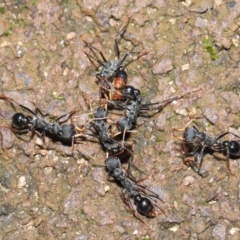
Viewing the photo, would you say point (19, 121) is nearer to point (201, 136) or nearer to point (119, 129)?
point (119, 129)

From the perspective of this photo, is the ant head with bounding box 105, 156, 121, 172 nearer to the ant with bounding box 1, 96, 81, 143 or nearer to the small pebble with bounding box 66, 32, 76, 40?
the ant with bounding box 1, 96, 81, 143

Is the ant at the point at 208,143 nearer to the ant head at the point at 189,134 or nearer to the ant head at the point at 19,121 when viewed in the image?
the ant head at the point at 189,134

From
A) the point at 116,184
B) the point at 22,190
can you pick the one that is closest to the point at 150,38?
the point at 116,184

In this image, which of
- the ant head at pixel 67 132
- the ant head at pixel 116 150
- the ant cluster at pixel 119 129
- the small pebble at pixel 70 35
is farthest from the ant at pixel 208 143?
the small pebble at pixel 70 35

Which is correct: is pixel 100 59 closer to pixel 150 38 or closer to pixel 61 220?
pixel 150 38

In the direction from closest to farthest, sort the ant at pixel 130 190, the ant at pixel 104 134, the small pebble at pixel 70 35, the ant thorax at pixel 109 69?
the ant at pixel 130 190 → the ant at pixel 104 134 → the ant thorax at pixel 109 69 → the small pebble at pixel 70 35

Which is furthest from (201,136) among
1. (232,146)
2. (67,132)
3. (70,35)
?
(70,35)

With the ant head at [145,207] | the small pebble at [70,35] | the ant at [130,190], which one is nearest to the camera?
the ant head at [145,207]

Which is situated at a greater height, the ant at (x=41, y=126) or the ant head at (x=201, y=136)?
the ant at (x=41, y=126)
